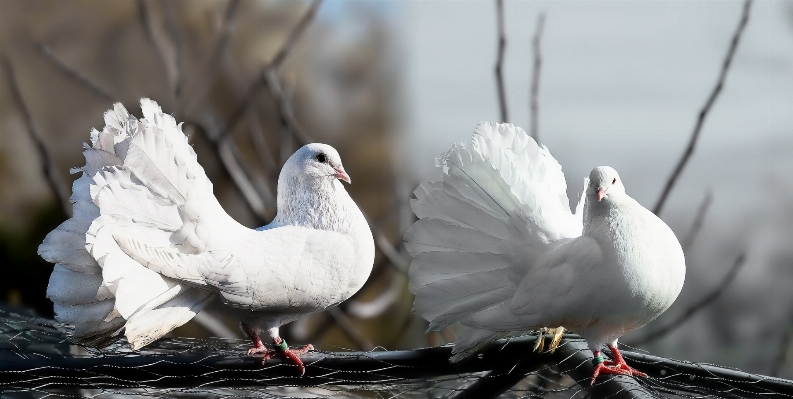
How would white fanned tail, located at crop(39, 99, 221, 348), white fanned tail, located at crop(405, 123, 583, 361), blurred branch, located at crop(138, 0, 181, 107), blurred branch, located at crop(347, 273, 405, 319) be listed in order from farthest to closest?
blurred branch, located at crop(347, 273, 405, 319), blurred branch, located at crop(138, 0, 181, 107), white fanned tail, located at crop(405, 123, 583, 361), white fanned tail, located at crop(39, 99, 221, 348)

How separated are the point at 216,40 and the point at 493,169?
1177mm

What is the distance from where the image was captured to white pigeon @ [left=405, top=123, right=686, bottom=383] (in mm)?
801

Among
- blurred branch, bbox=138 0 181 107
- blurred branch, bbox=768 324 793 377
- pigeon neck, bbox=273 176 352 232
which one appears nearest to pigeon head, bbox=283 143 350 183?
pigeon neck, bbox=273 176 352 232

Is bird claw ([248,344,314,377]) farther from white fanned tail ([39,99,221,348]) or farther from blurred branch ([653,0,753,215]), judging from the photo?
blurred branch ([653,0,753,215])

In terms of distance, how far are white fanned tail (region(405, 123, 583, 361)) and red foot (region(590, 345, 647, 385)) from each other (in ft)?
0.40

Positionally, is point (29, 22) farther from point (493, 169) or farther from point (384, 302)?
point (493, 169)

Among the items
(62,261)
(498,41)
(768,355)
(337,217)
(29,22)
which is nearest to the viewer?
(62,261)

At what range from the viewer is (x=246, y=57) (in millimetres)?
2750

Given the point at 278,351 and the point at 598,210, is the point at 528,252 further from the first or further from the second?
the point at 278,351

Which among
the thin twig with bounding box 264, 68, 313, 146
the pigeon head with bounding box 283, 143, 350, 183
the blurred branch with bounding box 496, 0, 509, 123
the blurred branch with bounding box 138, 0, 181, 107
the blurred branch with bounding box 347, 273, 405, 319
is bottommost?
the pigeon head with bounding box 283, 143, 350, 183

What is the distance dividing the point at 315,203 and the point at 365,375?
0.72 feet

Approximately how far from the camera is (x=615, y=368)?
2.74ft

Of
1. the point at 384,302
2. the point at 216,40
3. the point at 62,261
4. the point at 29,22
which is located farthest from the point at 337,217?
the point at 29,22

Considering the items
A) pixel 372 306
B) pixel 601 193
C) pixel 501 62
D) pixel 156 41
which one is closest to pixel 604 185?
pixel 601 193
